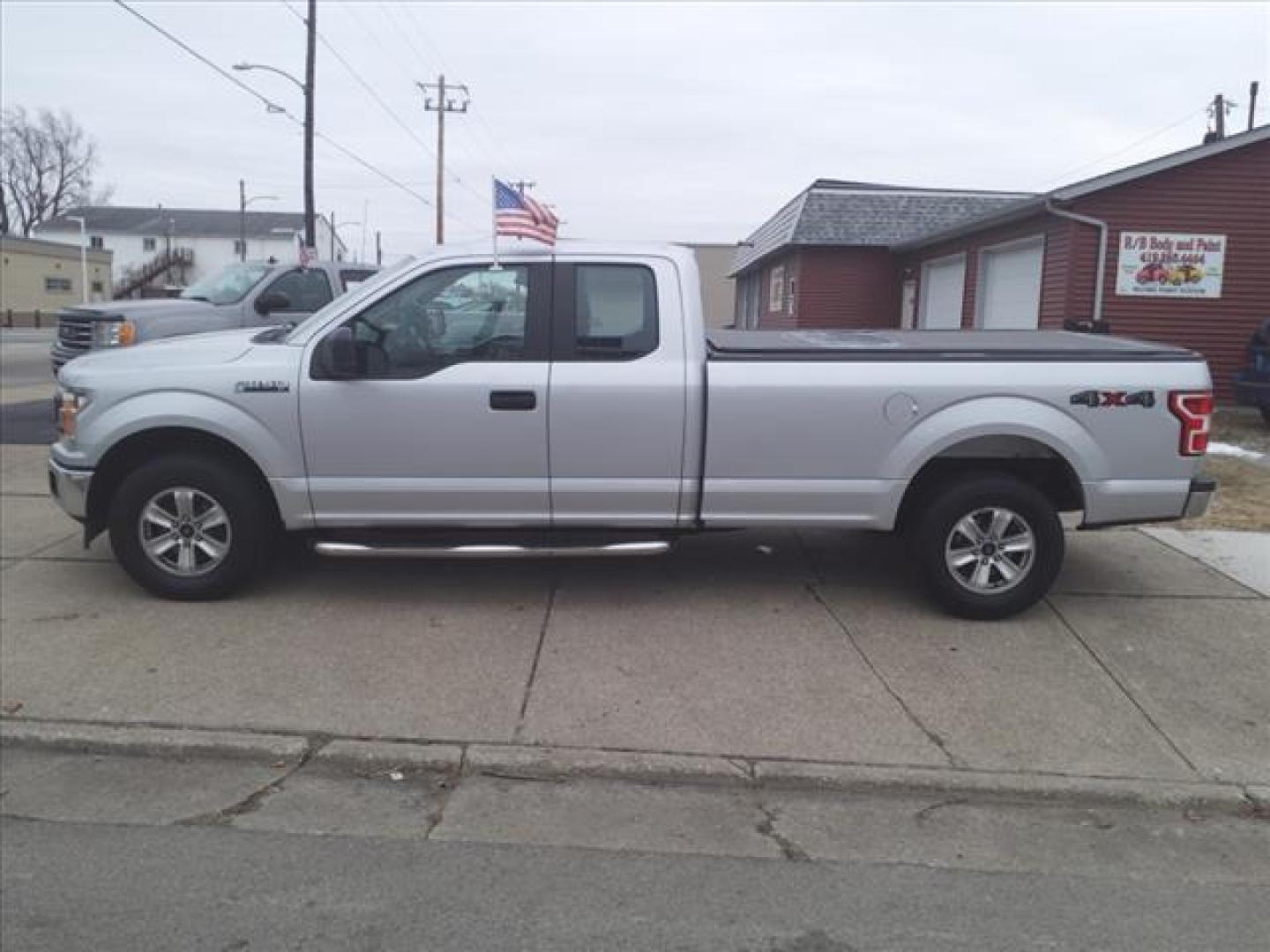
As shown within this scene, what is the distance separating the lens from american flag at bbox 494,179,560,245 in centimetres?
579

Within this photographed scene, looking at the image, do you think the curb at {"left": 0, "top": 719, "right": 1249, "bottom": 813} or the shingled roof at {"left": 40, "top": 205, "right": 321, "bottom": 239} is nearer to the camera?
the curb at {"left": 0, "top": 719, "right": 1249, "bottom": 813}

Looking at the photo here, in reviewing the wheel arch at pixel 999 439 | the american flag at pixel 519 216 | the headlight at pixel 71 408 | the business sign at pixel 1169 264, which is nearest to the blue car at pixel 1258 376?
the business sign at pixel 1169 264

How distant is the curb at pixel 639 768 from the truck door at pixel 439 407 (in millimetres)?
1584

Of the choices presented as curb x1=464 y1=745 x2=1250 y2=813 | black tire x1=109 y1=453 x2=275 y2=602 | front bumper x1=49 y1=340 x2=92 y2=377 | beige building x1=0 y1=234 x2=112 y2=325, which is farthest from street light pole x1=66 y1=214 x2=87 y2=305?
curb x1=464 y1=745 x2=1250 y2=813

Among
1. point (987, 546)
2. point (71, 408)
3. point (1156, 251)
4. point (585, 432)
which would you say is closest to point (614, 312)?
point (585, 432)

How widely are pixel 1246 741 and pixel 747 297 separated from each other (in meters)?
35.9

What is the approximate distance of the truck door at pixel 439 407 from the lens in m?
5.57

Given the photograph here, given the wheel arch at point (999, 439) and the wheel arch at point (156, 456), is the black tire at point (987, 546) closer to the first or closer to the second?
the wheel arch at point (999, 439)

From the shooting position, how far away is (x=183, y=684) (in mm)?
4883

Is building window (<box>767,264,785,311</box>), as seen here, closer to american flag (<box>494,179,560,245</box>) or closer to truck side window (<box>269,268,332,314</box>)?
truck side window (<box>269,268,332,314</box>)

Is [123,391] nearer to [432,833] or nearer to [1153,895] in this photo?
[432,833]

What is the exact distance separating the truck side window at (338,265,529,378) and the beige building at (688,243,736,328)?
3941 centimetres

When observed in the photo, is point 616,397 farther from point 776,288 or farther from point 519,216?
point 776,288

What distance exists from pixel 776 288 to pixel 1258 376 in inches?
752
